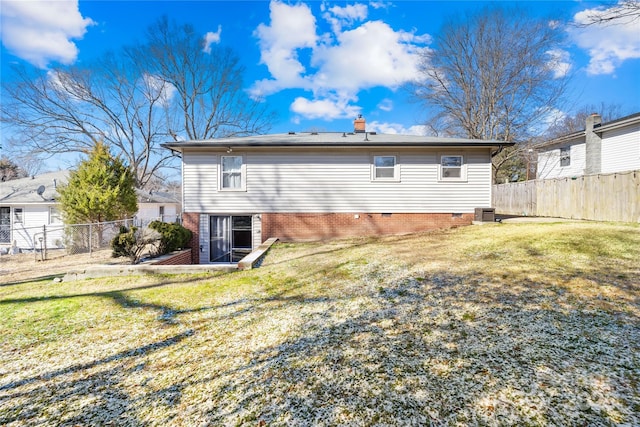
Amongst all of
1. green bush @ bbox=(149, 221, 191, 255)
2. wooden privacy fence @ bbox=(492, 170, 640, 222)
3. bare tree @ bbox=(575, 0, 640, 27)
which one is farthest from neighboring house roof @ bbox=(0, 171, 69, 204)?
wooden privacy fence @ bbox=(492, 170, 640, 222)

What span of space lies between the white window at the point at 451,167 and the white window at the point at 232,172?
8033mm

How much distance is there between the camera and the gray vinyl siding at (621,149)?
48.4ft

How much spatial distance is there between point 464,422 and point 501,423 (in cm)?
25

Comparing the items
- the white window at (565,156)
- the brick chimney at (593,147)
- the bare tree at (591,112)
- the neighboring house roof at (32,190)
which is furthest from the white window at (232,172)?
the bare tree at (591,112)

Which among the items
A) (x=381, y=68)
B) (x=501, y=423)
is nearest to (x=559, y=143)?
(x=381, y=68)

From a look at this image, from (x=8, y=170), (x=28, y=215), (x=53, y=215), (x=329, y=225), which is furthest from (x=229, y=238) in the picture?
(x=8, y=170)

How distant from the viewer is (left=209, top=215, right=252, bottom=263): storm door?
476 inches

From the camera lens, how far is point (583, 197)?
12.3m

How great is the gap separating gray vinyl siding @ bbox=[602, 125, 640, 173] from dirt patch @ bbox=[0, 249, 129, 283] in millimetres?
22402

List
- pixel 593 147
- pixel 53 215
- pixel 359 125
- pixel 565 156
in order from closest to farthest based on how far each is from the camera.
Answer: pixel 359 125
pixel 53 215
pixel 593 147
pixel 565 156

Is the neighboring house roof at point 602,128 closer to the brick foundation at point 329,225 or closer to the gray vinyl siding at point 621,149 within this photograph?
the gray vinyl siding at point 621,149

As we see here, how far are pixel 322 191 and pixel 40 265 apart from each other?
32.9ft

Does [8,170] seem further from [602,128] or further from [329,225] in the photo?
[602,128]

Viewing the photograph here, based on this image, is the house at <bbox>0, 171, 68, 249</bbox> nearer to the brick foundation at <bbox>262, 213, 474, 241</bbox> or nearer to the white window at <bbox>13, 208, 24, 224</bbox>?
the white window at <bbox>13, 208, 24, 224</bbox>
